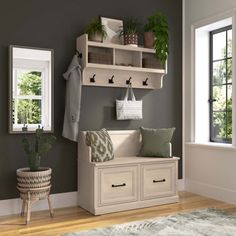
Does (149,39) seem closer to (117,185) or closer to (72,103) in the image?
(72,103)

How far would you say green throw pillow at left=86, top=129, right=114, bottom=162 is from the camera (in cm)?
351

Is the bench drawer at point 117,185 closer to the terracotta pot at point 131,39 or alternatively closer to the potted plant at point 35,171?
the potted plant at point 35,171

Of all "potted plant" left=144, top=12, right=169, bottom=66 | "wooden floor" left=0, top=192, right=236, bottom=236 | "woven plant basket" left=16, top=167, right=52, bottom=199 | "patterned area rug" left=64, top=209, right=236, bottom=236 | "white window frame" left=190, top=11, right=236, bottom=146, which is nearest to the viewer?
"patterned area rug" left=64, top=209, right=236, bottom=236

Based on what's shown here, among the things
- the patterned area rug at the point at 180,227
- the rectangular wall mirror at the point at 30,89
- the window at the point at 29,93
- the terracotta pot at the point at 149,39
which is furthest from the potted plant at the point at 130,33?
the patterned area rug at the point at 180,227

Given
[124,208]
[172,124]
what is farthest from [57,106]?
[172,124]

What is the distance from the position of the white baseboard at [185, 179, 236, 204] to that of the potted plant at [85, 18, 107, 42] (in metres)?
2.22

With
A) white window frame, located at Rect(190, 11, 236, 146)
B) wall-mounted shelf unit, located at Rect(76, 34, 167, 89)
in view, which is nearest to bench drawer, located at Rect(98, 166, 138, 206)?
wall-mounted shelf unit, located at Rect(76, 34, 167, 89)

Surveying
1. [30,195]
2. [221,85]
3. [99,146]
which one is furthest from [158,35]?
[30,195]

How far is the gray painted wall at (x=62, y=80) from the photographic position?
3.44 metres

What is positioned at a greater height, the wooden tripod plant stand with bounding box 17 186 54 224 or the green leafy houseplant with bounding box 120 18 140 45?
the green leafy houseplant with bounding box 120 18 140 45

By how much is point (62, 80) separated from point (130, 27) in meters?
1.05

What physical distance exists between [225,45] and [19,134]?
2.73m

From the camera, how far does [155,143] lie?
3.92 m

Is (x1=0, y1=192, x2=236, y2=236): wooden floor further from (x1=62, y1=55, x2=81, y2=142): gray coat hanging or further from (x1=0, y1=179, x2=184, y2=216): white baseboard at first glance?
(x1=62, y1=55, x2=81, y2=142): gray coat hanging
